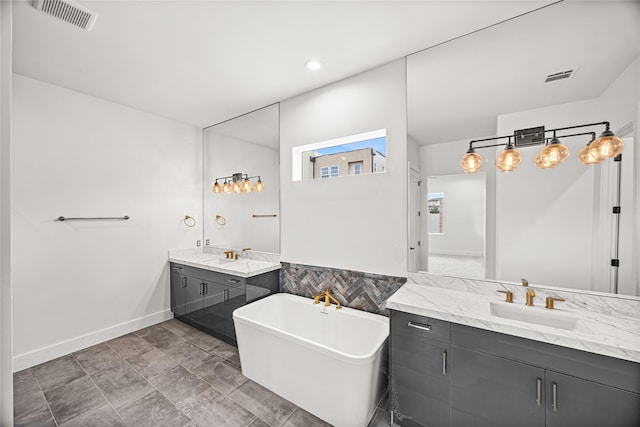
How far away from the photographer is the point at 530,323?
1.63 meters

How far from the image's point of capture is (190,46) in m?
2.12

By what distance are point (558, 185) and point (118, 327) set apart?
14.7 feet

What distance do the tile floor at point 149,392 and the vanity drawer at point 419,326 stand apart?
2.36 ft

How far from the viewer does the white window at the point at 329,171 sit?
8.79 feet

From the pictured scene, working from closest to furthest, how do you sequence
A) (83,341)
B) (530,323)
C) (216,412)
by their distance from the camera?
1. (530,323)
2. (216,412)
3. (83,341)

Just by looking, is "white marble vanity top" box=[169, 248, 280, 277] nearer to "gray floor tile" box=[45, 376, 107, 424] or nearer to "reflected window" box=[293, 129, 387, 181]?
"reflected window" box=[293, 129, 387, 181]

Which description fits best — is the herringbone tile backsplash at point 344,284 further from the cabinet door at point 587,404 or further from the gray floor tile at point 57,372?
the gray floor tile at point 57,372

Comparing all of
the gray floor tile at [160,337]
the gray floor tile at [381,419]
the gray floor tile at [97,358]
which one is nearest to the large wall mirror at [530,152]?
the gray floor tile at [381,419]

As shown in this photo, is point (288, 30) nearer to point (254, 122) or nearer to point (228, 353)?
point (254, 122)

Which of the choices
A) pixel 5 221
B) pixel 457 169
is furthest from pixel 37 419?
pixel 457 169

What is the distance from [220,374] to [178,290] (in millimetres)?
1566

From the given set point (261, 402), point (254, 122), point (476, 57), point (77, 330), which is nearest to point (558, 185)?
point (476, 57)

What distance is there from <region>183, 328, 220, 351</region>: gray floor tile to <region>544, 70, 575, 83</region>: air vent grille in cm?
380

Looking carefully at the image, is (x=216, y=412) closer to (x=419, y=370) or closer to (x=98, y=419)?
(x=98, y=419)
